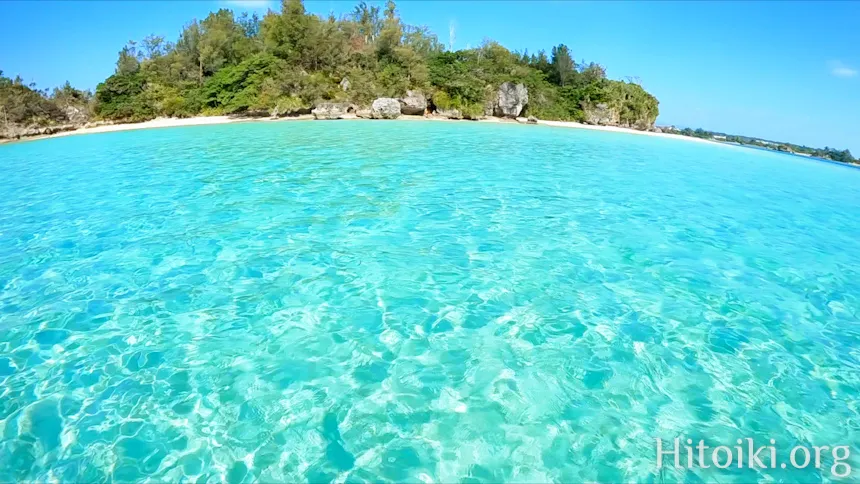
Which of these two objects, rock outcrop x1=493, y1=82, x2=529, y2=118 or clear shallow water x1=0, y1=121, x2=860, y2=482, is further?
rock outcrop x1=493, y1=82, x2=529, y2=118

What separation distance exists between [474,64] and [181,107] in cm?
2367

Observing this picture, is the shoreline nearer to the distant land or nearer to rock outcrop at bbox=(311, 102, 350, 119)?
rock outcrop at bbox=(311, 102, 350, 119)

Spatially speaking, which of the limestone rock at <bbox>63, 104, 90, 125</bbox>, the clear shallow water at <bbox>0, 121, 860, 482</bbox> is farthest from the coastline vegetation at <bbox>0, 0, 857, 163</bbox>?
the clear shallow water at <bbox>0, 121, 860, 482</bbox>

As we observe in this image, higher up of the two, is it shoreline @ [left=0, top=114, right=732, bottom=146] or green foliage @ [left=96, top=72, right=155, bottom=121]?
green foliage @ [left=96, top=72, right=155, bottom=121]

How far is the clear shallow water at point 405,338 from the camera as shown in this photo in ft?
8.71

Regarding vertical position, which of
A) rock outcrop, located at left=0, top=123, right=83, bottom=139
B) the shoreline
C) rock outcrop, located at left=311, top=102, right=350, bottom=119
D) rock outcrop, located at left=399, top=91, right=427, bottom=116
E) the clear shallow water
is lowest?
the clear shallow water

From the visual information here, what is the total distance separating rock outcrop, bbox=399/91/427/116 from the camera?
32.4 metres

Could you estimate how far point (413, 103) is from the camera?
32531mm

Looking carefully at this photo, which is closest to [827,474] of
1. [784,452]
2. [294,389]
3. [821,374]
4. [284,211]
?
[784,452]

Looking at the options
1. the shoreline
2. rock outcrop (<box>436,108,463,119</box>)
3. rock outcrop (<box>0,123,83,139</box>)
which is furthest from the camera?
rock outcrop (<box>436,108,463,119</box>)

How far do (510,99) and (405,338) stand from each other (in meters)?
33.6

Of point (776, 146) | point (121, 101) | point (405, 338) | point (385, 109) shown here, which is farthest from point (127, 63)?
point (776, 146)

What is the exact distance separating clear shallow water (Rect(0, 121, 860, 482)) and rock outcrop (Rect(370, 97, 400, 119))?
24.2 meters

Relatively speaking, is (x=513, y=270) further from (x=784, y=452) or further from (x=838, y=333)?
(x=838, y=333)
